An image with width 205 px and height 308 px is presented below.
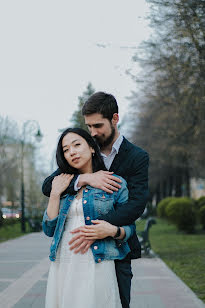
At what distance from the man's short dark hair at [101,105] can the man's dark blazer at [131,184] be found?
0.25 metres

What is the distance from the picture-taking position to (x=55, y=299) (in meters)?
3.47

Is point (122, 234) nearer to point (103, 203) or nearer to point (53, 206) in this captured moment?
point (103, 203)

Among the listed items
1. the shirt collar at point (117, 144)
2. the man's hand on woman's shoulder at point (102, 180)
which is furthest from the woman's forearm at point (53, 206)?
the shirt collar at point (117, 144)

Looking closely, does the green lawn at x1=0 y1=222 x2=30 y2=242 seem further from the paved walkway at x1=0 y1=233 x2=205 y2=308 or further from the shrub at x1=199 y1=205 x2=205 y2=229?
the paved walkway at x1=0 y1=233 x2=205 y2=308

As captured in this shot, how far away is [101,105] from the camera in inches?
145

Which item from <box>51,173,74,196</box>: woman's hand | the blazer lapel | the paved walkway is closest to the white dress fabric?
<box>51,173,74,196</box>: woman's hand

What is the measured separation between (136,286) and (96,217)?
6367 mm

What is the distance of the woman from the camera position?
338 cm

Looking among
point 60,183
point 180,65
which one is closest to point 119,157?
point 60,183

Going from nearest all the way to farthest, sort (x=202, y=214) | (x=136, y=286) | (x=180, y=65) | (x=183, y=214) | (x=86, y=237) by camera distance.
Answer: (x=86, y=237) → (x=136, y=286) → (x=180, y=65) → (x=202, y=214) → (x=183, y=214)

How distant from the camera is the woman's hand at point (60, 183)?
3.55 metres

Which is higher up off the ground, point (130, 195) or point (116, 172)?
point (116, 172)

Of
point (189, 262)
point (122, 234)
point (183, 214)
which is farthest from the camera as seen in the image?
point (183, 214)

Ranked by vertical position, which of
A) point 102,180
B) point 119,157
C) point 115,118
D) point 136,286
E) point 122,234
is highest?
point 115,118
